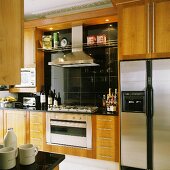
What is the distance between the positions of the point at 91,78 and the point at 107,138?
1.19 meters

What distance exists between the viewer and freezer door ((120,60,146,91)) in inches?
101

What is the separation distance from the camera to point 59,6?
12.0 ft

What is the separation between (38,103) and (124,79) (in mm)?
2077

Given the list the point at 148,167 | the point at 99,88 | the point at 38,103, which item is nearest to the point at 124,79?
the point at 99,88

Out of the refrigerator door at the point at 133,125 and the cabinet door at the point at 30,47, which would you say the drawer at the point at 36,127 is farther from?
the refrigerator door at the point at 133,125

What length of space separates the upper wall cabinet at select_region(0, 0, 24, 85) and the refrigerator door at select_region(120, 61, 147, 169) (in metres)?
1.95

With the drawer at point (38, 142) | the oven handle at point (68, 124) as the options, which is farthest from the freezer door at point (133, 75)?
the drawer at point (38, 142)

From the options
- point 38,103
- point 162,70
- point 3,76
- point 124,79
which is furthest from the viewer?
point 38,103

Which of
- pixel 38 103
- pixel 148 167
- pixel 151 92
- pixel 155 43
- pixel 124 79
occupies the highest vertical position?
pixel 155 43

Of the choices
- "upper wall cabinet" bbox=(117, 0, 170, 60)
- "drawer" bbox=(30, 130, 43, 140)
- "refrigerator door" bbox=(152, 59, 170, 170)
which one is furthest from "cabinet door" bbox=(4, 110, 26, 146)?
"refrigerator door" bbox=(152, 59, 170, 170)

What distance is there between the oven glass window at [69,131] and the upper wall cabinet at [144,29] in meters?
1.32

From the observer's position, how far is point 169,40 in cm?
247

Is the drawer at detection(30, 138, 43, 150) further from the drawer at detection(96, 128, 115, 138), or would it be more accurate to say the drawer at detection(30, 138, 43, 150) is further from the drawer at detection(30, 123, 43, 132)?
the drawer at detection(96, 128, 115, 138)

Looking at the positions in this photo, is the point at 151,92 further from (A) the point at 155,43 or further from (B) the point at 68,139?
(B) the point at 68,139
